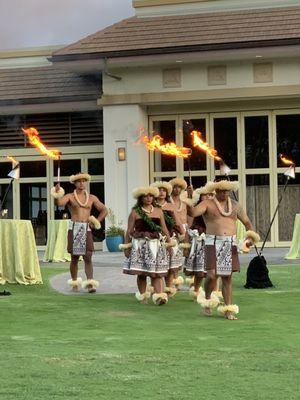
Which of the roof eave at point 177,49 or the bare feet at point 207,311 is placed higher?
the roof eave at point 177,49

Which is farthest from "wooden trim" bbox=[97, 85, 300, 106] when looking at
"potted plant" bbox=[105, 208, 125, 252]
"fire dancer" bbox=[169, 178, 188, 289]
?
"fire dancer" bbox=[169, 178, 188, 289]

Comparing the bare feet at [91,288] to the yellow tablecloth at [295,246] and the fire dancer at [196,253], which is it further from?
the yellow tablecloth at [295,246]

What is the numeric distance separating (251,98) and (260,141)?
1.30 m

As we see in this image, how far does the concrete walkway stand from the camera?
12.3m

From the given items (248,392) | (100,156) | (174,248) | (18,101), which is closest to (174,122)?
(100,156)

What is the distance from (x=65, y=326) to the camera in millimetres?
8633

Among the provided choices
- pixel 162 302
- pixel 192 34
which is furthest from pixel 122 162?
pixel 162 302

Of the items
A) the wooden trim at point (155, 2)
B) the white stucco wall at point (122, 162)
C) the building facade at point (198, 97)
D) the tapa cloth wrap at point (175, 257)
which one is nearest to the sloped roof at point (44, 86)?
the building facade at point (198, 97)

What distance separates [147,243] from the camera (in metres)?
10.6

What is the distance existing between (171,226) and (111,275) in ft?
10.4

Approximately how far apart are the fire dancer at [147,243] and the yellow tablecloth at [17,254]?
271cm

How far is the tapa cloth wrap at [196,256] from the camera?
35.2ft

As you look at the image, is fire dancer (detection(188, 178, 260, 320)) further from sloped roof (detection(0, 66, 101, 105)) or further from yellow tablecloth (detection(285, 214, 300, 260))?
sloped roof (detection(0, 66, 101, 105))

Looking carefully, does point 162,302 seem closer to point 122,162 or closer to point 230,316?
point 230,316
